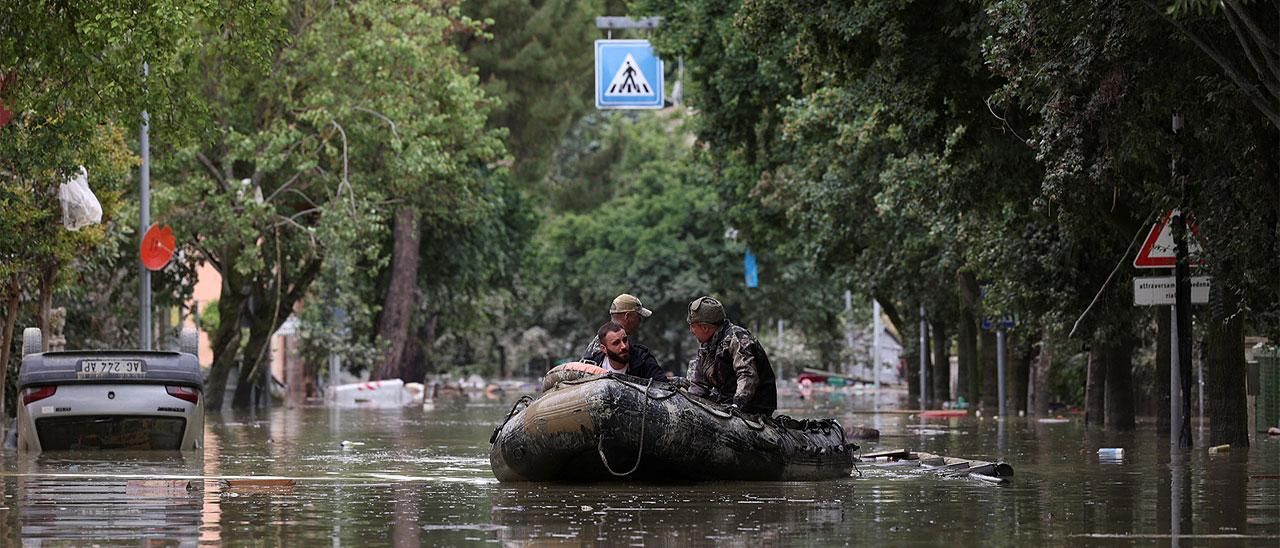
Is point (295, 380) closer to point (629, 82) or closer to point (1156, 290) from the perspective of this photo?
point (629, 82)

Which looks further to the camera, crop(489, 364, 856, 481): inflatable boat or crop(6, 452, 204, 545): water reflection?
crop(489, 364, 856, 481): inflatable boat

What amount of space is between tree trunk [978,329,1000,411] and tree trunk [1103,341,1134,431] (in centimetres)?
1171

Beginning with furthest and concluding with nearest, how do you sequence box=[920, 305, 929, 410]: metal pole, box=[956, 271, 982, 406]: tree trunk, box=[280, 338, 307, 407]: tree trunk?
1. box=[280, 338, 307, 407]: tree trunk
2. box=[920, 305, 929, 410]: metal pole
3. box=[956, 271, 982, 406]: tree trunk

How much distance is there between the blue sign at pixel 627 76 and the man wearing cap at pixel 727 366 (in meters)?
12.1

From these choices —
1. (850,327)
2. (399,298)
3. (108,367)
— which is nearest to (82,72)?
(108,367)

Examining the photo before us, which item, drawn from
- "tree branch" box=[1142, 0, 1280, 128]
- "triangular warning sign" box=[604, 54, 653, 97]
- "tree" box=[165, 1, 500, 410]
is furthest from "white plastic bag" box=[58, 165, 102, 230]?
"tree branch" box=[1142, 0, 1280, 128]

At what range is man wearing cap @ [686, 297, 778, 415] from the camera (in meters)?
17.6

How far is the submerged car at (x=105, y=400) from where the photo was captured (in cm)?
2339

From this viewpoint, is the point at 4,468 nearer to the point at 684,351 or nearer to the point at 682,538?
the point at 682,538

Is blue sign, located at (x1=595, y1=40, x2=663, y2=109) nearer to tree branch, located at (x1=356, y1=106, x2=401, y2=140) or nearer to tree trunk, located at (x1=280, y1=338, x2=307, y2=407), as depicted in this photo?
tree branch, located at (x1=356, y1=106, x2=401, y2=140)

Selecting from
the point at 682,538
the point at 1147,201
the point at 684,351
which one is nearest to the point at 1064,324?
the point at 1147,201

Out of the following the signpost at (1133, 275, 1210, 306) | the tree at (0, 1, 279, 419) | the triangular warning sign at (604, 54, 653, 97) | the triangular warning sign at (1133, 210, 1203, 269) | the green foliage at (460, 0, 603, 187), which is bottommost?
the signpost at (1133, 275, 1210, 306)

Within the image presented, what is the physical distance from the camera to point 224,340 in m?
47.0

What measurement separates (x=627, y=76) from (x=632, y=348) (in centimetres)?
1274
